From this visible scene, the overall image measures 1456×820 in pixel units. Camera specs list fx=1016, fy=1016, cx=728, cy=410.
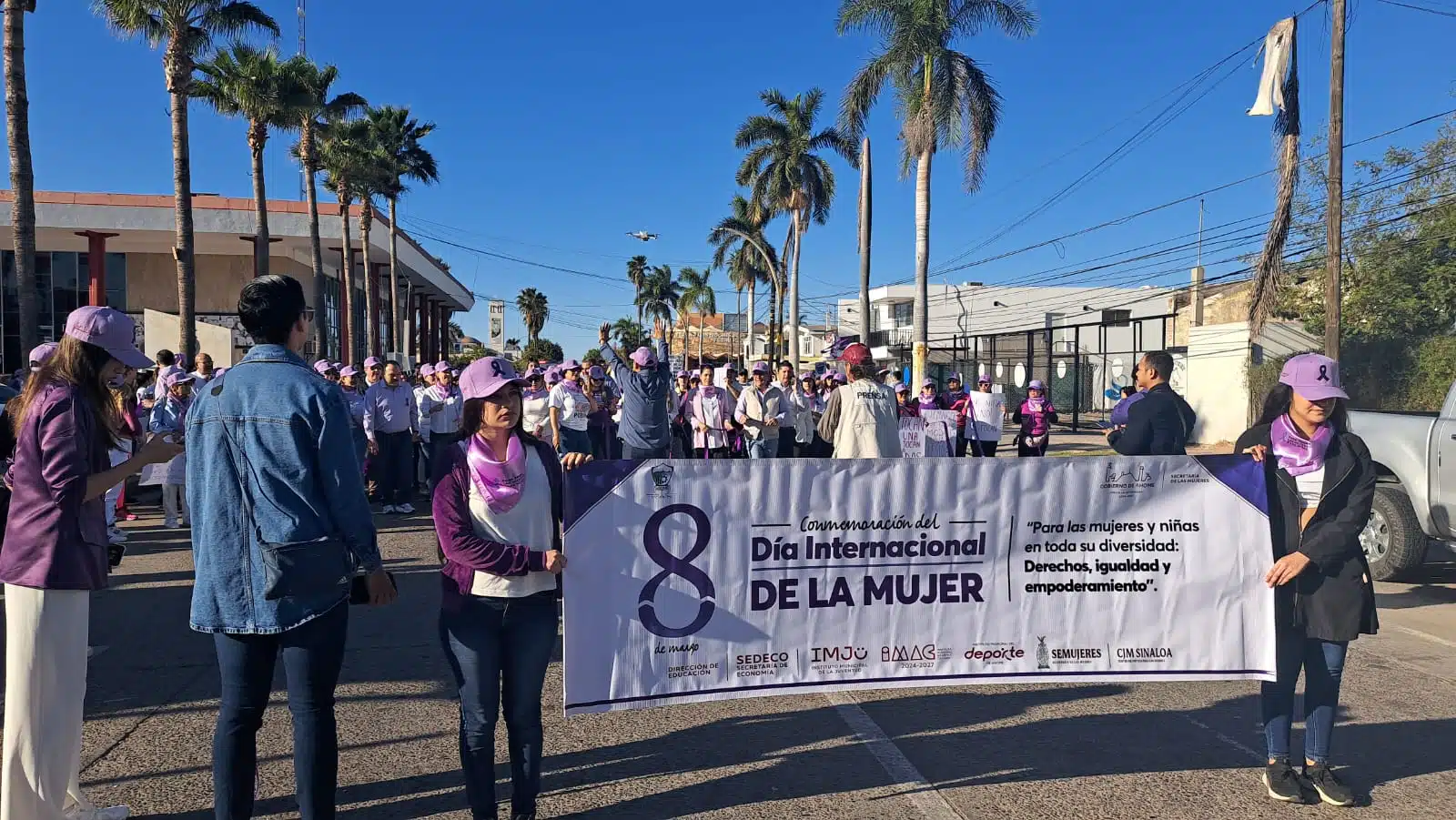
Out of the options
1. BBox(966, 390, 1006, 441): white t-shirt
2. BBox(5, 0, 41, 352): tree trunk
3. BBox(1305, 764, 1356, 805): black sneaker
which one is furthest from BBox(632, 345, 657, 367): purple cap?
BBox(5, 0, 41, 352): tree trunk

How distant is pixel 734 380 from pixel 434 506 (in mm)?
13658

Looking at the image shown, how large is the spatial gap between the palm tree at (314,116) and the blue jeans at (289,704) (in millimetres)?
28554

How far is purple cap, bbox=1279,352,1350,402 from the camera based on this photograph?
421 cm

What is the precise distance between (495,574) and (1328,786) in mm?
3423

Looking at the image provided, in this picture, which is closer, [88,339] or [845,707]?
[88,339]

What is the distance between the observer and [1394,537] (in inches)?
344

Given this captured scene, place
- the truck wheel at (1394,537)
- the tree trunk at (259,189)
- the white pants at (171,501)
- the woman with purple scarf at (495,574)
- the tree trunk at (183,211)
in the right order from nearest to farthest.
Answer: the woman with purple scarf at (495,574), the truck wheel at (1394,537), the white pants at (171,501), the tree trunk at (183,211), the tree trunk at (259,189)

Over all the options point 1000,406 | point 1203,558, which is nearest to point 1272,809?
point 1203,558

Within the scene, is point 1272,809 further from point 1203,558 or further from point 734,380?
point 734,380

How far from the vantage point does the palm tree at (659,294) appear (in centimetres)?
10412

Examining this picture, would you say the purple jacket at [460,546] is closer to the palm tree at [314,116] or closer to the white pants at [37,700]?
the white pants at [37,700]

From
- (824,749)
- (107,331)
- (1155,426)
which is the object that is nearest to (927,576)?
(824,749)

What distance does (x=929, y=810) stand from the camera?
4.05 meters

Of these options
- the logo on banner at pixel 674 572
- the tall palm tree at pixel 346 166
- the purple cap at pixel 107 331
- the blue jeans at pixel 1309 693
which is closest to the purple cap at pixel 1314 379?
the blue jeans at pixel 1309 693
